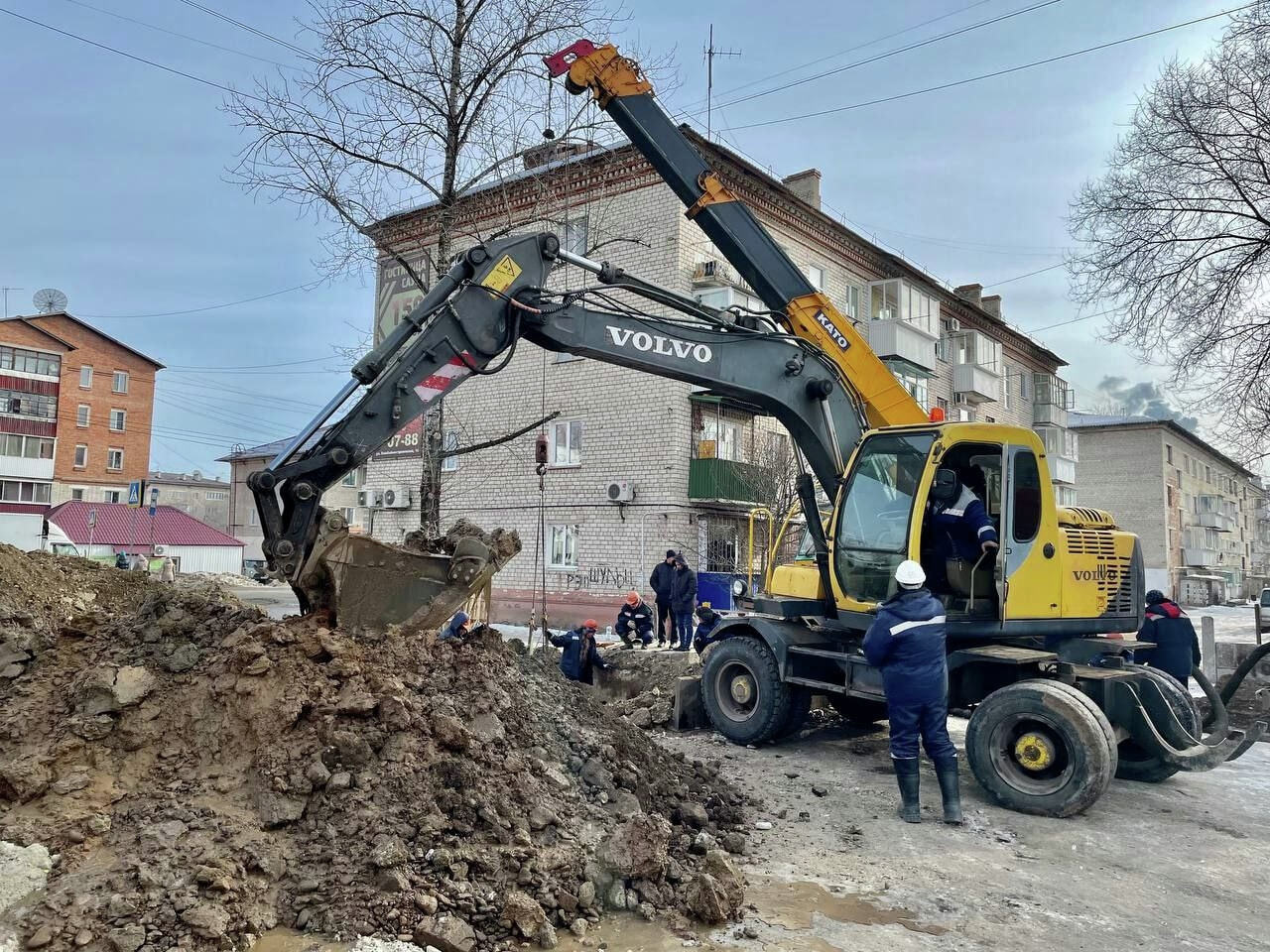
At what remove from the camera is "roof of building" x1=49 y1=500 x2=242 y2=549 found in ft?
117

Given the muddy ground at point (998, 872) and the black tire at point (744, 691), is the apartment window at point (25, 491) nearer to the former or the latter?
the black tire at point (744, 691)

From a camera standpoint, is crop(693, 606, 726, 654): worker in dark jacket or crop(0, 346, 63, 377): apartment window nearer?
crop(693, 606, 726, 654): worker in dark jacket

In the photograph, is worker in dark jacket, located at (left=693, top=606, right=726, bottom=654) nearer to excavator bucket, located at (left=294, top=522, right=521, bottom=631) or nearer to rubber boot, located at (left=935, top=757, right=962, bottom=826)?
rubber boot, located at (left=935, top=757, right=962, bottom=826)

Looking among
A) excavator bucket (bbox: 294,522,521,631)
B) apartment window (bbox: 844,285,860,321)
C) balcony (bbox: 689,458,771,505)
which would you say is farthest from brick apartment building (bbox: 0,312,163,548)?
excavator bucket (bbox: 294,522,521,631)

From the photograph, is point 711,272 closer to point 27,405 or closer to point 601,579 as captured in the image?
point 601,579

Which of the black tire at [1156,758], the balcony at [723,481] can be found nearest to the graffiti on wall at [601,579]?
the balcony at [723,481]

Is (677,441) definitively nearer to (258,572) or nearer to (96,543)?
(258,572)

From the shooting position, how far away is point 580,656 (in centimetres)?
1029

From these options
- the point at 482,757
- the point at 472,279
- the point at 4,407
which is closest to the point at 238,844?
the point at 482,757

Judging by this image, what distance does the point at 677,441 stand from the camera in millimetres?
19062

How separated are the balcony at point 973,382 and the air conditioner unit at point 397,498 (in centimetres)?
1917

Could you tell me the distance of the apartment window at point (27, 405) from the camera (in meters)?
46.3

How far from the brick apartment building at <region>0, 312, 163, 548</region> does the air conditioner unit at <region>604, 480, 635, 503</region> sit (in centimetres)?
3986

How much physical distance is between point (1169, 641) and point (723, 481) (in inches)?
424
